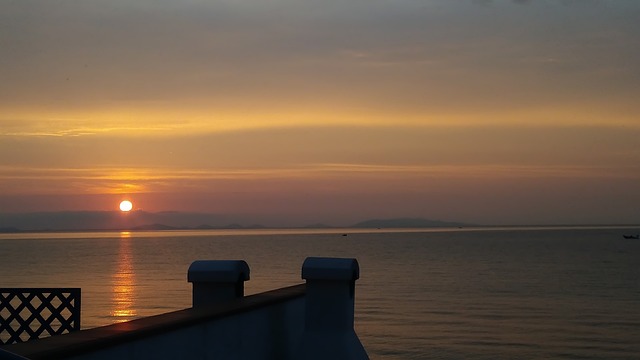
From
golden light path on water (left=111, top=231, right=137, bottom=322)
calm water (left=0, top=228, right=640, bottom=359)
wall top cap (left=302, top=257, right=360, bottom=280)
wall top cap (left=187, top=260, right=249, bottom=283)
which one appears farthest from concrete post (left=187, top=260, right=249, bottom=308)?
golden light path on water (left=111, top=231, right=137, bottom=322)

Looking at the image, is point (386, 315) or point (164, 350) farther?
point (386, 315)

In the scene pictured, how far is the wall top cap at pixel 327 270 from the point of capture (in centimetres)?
1203

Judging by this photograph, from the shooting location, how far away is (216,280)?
461 inches

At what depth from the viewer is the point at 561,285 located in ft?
217

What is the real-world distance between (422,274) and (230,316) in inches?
2784

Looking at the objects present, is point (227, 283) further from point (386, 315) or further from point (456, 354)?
point (386, 315)

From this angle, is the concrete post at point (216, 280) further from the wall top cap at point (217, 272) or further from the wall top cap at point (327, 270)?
the wall top cap at point (327, 270)

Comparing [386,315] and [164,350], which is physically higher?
[164,350]

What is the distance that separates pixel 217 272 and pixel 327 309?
4.96 ft

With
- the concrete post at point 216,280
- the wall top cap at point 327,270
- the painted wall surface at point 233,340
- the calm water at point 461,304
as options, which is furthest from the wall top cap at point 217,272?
the calm water at point 461,304

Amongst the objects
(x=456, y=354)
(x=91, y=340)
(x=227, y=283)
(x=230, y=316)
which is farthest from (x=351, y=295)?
(x=456, y=354)

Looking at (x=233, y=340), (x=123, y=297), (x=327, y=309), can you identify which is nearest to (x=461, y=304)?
(x=123, y=297)

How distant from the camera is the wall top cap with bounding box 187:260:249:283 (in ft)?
38.3

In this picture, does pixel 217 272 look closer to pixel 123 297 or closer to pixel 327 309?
pixel 327 309
